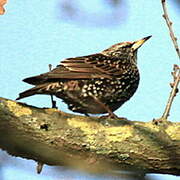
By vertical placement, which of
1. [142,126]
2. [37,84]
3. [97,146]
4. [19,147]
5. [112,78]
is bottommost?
[19,147]

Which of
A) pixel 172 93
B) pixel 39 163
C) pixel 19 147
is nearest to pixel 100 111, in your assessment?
pixel 172 93

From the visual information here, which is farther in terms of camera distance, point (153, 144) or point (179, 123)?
point (179, 123)

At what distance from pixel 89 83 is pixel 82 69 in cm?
20

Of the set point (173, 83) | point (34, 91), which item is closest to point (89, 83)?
point (34, 91)

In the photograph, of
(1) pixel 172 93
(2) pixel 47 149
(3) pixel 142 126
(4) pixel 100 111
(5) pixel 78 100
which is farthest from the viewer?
(5) pixel 78 100

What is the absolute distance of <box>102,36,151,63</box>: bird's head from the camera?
17.4ft

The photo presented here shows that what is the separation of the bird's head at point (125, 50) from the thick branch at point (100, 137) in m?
2.41

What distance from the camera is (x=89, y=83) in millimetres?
4266

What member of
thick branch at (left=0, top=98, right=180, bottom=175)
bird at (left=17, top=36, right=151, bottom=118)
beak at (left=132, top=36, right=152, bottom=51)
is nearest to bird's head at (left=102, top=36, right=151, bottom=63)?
beak at (left=132, top=36, right=152, bottom=51)

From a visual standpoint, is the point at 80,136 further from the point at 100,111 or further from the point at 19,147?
the point at 100,111

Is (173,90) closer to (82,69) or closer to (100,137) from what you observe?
(100,137)

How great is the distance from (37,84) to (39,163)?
1.54 m

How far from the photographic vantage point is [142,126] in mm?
2959

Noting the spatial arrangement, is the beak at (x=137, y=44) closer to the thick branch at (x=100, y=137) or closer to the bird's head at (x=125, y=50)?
the bird's head at (x=125, y=50)
